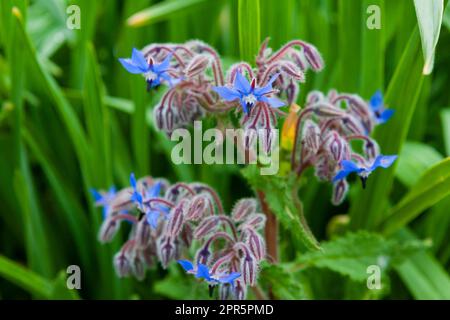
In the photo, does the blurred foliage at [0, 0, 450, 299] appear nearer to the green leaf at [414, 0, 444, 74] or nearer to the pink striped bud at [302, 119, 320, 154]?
the pink striped bud at [302, 119, 320, 154]

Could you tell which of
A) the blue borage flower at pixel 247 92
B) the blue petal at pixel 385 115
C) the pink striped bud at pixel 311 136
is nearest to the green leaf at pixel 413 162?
the blue petal at pixel 385 115

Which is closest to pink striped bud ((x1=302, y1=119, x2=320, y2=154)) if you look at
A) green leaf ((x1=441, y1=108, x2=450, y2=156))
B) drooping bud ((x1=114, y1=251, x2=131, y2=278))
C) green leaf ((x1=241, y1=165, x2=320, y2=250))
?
green leaf ((x1=241, y1=165, x2=320, y2=250))

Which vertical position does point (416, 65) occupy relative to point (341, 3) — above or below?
below

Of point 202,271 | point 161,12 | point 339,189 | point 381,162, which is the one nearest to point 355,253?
point 339,189

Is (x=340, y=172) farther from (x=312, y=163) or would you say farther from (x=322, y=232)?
(x=322, y=232)

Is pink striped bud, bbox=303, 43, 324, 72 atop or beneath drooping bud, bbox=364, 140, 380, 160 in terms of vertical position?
atop
